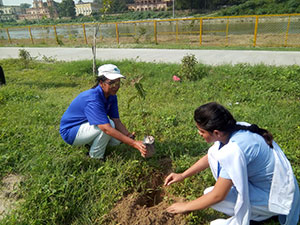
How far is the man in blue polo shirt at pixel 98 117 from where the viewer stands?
Result: 2172 mm

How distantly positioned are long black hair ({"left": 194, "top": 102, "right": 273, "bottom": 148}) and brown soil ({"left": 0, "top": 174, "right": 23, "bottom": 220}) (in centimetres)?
172

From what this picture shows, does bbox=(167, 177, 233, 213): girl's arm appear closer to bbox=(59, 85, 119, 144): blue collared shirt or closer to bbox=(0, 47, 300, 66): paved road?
bbox=(59, 85, 119, 144): blue collared shirt

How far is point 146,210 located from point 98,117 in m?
0.95

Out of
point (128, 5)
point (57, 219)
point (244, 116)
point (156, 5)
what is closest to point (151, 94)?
point (244, 116)

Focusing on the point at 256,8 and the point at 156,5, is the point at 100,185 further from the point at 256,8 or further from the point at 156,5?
the point at 156,5

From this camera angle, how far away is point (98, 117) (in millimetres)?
2201

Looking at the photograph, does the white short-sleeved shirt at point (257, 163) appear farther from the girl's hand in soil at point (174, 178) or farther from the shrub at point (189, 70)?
the shrub at point (189, 70)

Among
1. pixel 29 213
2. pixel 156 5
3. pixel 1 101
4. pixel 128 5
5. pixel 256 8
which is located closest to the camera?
pixel 29 213

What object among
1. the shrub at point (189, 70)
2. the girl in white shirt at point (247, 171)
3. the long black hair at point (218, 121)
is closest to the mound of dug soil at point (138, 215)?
the girl in white shirt at point (247, 171)

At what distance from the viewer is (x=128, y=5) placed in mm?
65000

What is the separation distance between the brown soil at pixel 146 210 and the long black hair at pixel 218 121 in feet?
2.95

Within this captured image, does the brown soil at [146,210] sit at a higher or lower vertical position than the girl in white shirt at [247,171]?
lower

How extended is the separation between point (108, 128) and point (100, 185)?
Answer: 56 centimetres

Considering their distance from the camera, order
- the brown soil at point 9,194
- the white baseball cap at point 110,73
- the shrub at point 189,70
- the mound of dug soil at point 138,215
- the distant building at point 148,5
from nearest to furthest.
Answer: the mound of dug soil at point 138,215, the brown soil at point 9,194, the white baseball cap at point 110,73, the shrub at point 189,70, the distant building at point 148,5
